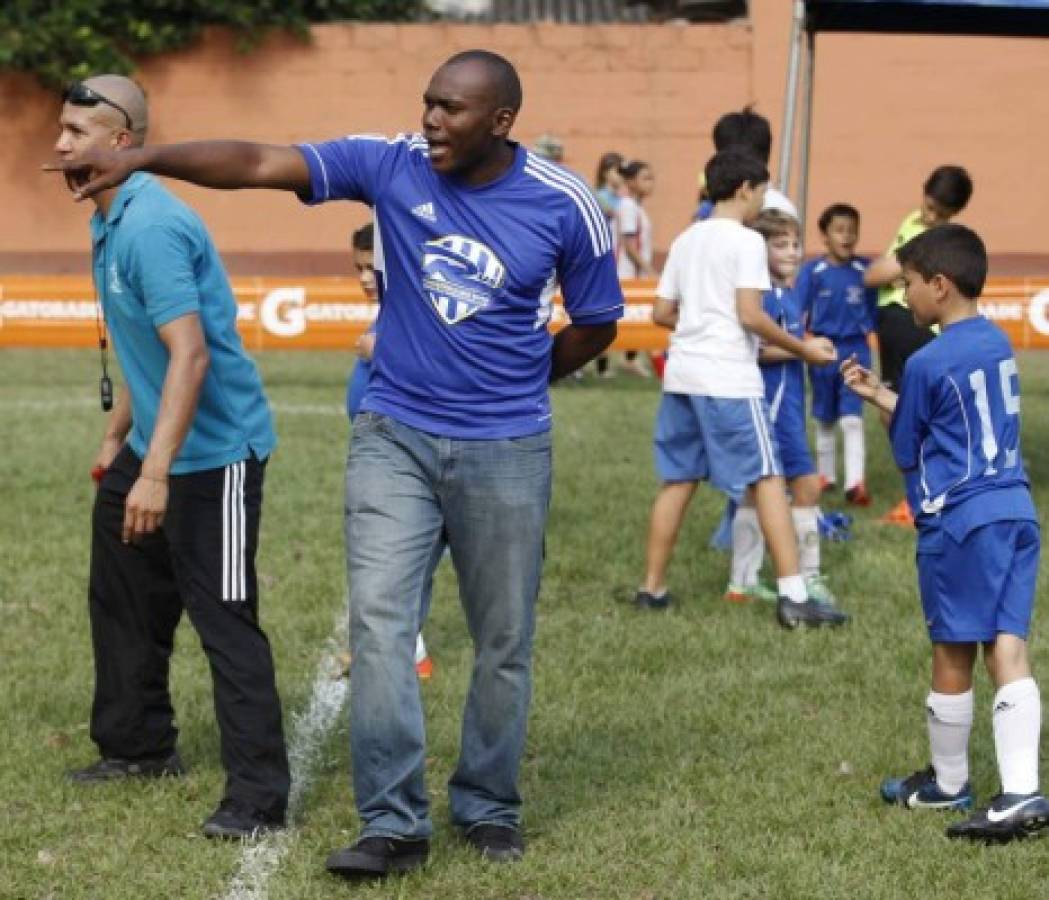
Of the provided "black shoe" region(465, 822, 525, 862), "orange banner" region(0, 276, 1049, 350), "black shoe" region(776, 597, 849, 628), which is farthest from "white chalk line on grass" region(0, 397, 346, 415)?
"black shoe" region(465, 822, 525, 862)

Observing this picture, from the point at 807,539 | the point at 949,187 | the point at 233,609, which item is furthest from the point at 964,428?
the point at 949,187

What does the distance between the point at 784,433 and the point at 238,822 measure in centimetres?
443

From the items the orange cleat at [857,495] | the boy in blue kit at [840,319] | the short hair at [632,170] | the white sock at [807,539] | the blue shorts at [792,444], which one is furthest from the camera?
the short hair at [632,170]

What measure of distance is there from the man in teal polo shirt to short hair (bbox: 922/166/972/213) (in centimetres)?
543

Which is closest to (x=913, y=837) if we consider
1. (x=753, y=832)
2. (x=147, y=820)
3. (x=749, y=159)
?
(x=753, y=832)

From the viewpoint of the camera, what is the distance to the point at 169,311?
214 inches

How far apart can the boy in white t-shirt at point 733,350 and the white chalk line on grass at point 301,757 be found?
1.73 m

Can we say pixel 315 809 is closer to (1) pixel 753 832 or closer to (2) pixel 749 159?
(1) pixel 753 832

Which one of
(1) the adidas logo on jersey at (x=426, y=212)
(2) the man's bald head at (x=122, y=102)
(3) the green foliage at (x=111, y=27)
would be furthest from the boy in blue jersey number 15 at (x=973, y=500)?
(3) the green foliage at (x=111, y=27)

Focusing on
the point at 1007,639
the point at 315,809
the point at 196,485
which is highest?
the point at 196,485

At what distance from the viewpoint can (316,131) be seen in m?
25.8

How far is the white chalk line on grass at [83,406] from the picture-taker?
50.8 ft

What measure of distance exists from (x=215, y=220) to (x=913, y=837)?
68.2 feet

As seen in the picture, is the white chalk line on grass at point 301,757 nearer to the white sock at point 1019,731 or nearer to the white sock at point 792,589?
the white sock at point 792,589
